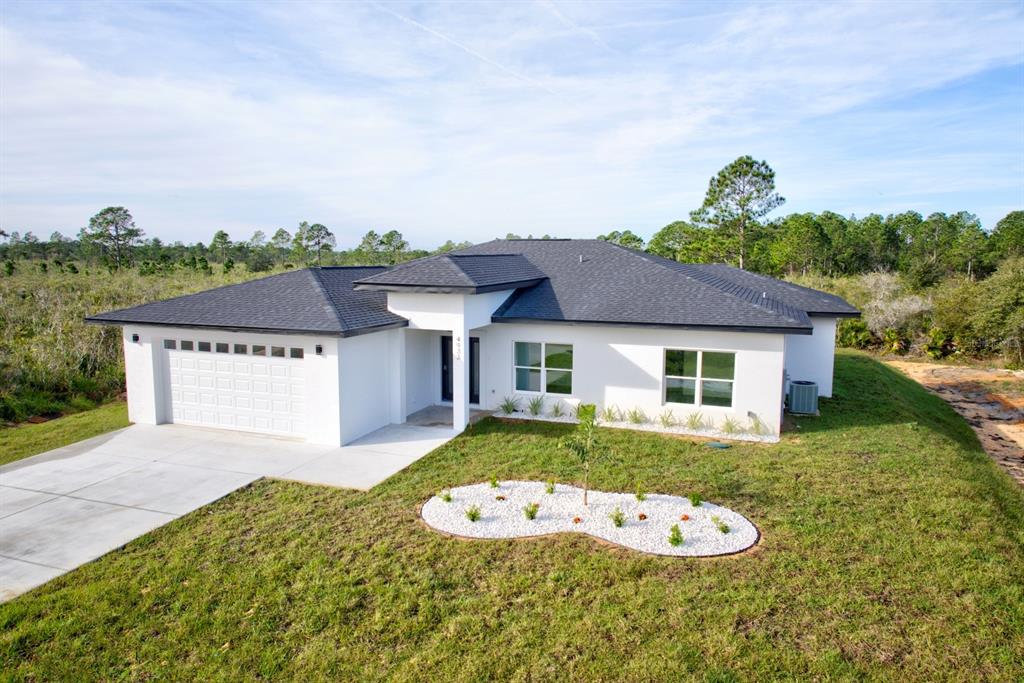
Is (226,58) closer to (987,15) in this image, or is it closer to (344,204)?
(344,204)

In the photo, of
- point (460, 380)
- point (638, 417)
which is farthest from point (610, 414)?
point (460, 380)

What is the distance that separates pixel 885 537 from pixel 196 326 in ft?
46.9

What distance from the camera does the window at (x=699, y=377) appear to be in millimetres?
14516

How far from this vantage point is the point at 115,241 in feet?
145

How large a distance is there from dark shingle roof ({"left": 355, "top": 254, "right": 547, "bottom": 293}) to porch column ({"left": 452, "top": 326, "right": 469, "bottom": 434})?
1.17 meters

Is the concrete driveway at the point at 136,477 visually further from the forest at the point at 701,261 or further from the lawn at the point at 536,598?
the forest at the point at 701,261

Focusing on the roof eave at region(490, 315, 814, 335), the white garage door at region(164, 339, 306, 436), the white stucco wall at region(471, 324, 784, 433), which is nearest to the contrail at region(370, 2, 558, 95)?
the roof eave at region(490, 315, 814, 335)

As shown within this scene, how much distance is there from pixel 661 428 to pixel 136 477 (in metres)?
11.4

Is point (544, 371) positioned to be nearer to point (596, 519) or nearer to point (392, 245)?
point (596, 519)

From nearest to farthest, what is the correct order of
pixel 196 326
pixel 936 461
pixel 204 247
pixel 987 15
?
1. pixel 936 461
2. pixel 196 326
3. pixel 987 15
4. pixel 204 247

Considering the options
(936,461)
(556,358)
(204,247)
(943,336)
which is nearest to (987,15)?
(936,461)

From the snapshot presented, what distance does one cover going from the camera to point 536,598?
23.5 feet

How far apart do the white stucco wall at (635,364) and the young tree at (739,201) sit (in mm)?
33514

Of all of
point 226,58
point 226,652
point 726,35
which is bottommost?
point 226,652
